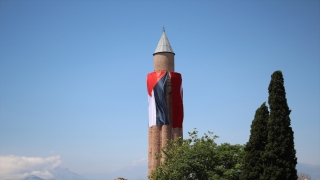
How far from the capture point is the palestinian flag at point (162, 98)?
62250mm

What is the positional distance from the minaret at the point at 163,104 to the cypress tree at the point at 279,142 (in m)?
24.9

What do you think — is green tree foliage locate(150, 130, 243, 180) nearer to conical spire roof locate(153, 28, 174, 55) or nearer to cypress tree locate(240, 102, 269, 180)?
cypress tree locate(240, 102, 269, 180)

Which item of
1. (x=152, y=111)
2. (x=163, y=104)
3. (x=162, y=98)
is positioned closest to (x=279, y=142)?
(x=163, y=104)

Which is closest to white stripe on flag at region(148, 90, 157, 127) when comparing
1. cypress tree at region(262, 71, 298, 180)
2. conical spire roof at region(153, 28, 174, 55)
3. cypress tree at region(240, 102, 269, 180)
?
conical spire roof at region(153, 28, 174, 55)

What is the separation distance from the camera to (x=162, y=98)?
62531 millimetres

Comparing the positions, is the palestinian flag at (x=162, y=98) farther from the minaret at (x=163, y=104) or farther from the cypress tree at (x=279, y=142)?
the cypress tree at (x=279, y=142)

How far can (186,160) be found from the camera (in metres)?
46.3

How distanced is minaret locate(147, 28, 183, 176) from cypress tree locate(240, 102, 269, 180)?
22.8 metres

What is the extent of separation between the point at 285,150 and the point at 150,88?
28.4 metres

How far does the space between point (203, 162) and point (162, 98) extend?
17.1 m

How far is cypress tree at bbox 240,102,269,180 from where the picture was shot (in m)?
38.8

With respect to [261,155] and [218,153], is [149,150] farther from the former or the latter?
[261,155]

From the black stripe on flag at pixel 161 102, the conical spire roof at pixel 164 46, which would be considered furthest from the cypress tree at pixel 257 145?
the conical spire roof at pixel 164 46

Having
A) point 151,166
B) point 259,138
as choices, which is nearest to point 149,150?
point 151,166
